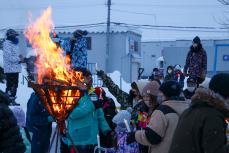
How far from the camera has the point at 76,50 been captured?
9.77m

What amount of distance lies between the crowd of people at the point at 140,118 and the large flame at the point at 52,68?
0.54 meters

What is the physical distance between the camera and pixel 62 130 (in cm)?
571

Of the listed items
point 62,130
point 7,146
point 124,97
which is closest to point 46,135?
point 124,97

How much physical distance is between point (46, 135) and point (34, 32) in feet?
9.53

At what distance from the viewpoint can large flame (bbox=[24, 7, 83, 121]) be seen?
5.39 metres

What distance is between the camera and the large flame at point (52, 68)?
5395 mm

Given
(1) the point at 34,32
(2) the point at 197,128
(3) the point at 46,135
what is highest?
(1) the point at 34,32

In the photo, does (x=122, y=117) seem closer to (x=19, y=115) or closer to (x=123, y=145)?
(x=123, y=145)

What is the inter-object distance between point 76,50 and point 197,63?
2.70m

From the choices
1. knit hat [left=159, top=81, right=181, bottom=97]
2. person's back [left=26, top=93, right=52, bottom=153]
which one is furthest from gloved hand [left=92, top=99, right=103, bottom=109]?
knit hat [left=159, top=81, right=181, bottom=97]

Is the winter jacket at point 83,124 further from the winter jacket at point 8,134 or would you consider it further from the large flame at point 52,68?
the winter jacket at point 8,134

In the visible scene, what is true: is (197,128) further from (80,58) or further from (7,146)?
(80,58)

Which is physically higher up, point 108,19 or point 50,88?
point 108,19

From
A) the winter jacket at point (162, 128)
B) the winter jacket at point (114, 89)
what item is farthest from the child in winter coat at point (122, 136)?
the winter jacket at point (162, 128)
